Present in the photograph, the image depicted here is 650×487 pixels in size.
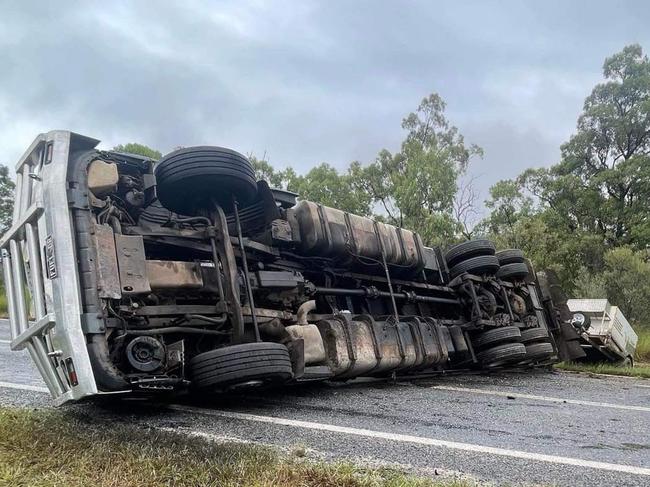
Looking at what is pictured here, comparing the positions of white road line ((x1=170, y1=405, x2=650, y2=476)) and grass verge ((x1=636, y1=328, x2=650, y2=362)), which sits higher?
white road line ((x1=170, y1=405, x2=650, y2=476))

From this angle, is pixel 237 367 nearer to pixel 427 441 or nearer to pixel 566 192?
pixel 427 441

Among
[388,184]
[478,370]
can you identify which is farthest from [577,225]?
[478,370]

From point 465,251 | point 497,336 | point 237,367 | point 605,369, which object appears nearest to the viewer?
point 237,367

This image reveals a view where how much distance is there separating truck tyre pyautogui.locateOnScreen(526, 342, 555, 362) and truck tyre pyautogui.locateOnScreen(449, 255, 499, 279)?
3.73 feet

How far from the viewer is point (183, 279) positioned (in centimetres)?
384

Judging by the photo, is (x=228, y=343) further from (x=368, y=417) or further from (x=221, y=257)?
(x=368, y=417)

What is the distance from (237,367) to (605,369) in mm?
6924

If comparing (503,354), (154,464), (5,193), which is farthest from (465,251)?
(5,193)

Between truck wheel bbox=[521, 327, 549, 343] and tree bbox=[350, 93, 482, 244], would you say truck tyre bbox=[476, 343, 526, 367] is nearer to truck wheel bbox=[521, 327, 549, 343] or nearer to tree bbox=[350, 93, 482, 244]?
truck wheel bbox=[521, 327, 549, 343]

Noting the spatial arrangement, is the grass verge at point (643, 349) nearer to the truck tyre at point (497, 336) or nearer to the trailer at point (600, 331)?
the trailer at point (600, 331)

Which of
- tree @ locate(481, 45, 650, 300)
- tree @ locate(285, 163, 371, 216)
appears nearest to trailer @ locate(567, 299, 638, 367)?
tree @ locate(481, 45, 650, 300)

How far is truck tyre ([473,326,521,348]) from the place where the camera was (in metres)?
6.70

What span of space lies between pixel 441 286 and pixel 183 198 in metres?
4.02

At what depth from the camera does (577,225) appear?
77.0 ft
